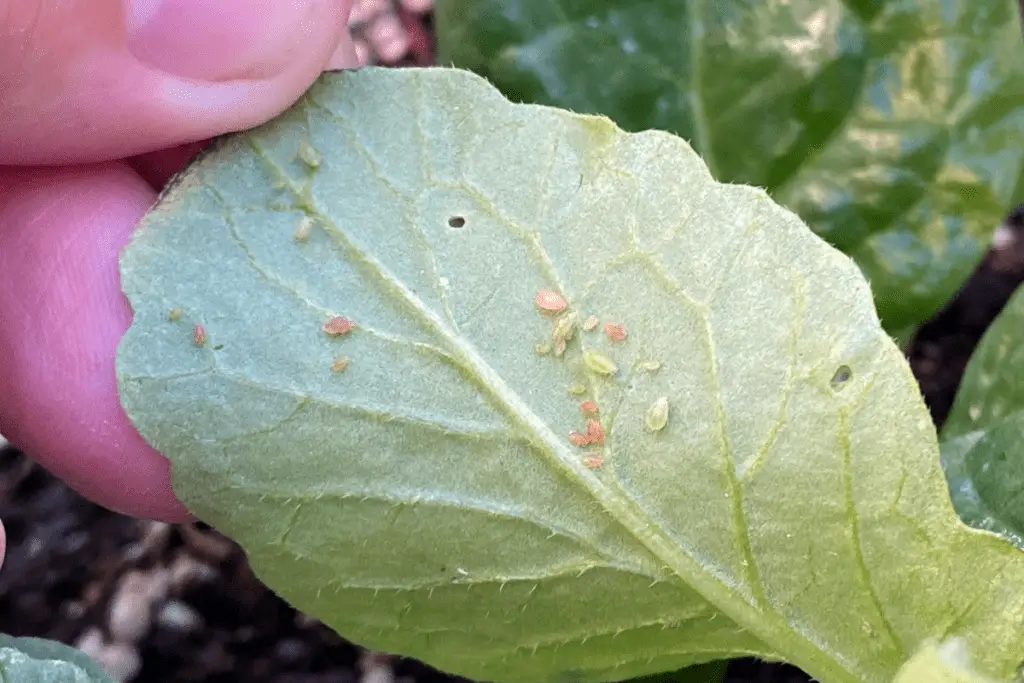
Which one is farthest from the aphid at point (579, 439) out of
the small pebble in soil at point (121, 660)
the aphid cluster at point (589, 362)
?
the small pebble in soil at point (121, 660)

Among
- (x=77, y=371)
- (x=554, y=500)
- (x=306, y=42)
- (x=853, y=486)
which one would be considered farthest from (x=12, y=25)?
(x=853, y=486)

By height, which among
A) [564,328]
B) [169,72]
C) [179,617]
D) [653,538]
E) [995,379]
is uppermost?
[169,72]

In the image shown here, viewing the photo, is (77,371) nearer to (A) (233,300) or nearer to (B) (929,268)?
(A) (233,300)

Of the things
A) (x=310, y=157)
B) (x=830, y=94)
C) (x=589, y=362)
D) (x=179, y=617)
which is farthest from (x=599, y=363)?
(x=179, y=617)

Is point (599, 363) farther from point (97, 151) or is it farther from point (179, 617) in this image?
point (179, 617)

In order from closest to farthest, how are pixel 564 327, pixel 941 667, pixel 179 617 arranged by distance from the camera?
pixel 941 667, pixel 564 327, pixel 179 617

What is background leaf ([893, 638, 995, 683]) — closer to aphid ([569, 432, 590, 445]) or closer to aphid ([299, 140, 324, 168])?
aphid ([569, 432, 590, 445])

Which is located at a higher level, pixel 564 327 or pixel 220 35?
pixel 220 35

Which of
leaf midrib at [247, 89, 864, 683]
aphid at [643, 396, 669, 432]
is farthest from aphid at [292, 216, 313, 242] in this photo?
aphid at [643, 396, 669, 432]
